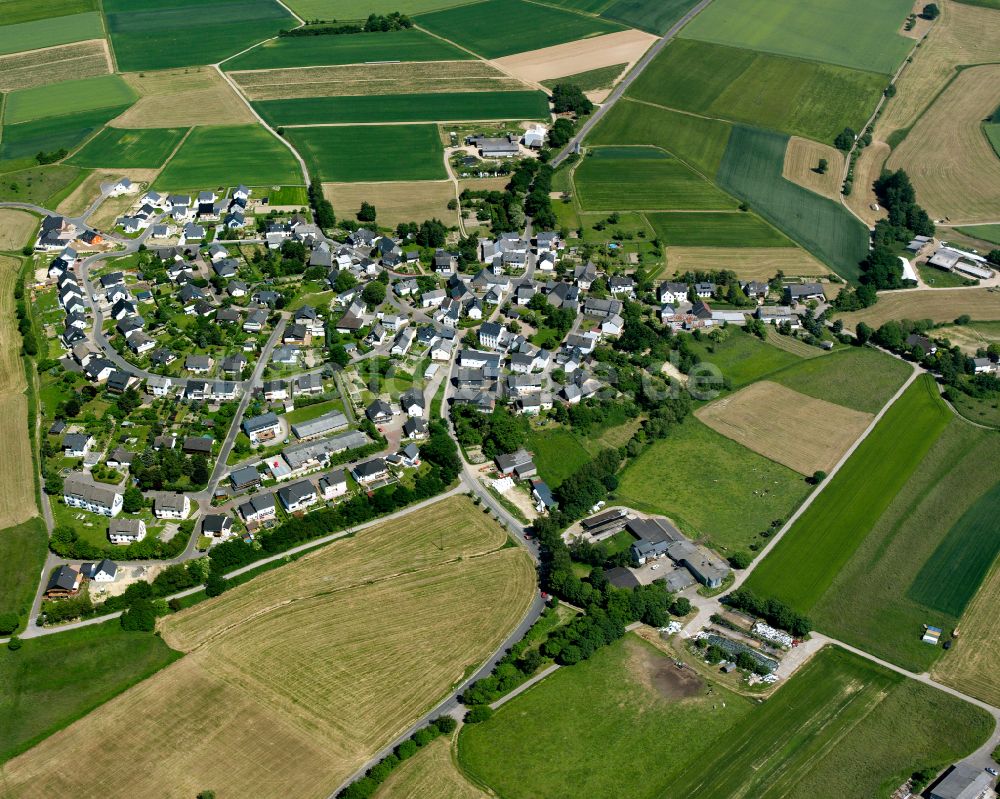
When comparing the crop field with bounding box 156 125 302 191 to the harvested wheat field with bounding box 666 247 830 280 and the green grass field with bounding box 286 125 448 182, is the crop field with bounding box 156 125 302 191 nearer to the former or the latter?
the green grass field with bounding box 286 125 448 182

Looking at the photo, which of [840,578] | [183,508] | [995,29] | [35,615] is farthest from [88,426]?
[995,29]

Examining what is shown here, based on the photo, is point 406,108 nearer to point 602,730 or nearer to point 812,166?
point 812,166

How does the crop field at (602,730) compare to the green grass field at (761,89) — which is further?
the green grass field at (761,89)

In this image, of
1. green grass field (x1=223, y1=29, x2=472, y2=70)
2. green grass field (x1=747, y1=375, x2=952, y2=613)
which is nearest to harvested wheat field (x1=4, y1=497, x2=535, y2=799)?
green grass field (x1=747, y1=375, x2=952, y2=613)

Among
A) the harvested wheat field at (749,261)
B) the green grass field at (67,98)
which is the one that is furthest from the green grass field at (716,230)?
the green grass field at (67,98)

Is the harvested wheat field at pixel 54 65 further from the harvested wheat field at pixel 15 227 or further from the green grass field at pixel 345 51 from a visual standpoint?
the harvested wheat field at pixel 15 227

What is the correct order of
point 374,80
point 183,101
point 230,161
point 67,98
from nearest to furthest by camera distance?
1. point 230,161
2. point 183,101
3. point 67,98
4. point 374,80

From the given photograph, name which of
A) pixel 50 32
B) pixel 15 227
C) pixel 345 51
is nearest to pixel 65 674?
pixel 15 227

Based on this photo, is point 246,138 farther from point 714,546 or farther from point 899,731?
point 899,731
